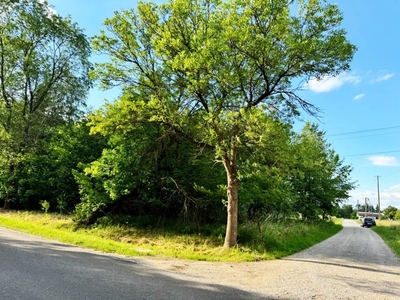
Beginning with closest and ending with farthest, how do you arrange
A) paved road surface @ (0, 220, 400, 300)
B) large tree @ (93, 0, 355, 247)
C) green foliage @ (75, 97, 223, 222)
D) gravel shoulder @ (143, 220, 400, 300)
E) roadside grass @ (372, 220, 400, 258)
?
1. paved road surface @ (0, 220, 400, 300)
2. gravel shoulder @ (143, 220, 400, 300)
3. large tree @ (93, 0, 355, 247)
4. green foliage @ (75, 97, 223, 222)
5. roadside grass @ (372, 220, 400, 258)

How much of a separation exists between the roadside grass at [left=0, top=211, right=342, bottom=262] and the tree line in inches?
30.2

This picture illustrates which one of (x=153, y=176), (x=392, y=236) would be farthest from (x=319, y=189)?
(x=153, y=176)

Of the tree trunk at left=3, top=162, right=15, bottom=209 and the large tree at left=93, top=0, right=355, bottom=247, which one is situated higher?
the large tree at left=93, top=0, right=355, bottom=247

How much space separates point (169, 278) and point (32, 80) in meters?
22.9

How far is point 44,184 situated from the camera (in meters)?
21.3

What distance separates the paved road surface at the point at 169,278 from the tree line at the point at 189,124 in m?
3.45

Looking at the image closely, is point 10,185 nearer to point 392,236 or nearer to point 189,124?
point 189,124

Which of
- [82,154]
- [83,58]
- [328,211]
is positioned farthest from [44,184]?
[328,211]

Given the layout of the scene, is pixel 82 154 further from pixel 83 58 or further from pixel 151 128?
pixel 83 58

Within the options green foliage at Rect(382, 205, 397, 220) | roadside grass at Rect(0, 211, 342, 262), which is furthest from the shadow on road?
green foliage at Rect(382, 205, 397, 220)

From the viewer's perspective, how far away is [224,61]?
10.8 metres

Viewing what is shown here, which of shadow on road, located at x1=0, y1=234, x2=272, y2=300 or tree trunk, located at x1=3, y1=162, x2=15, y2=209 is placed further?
tree trunk, located at x1=3, y1=162, x2=15, y2=209

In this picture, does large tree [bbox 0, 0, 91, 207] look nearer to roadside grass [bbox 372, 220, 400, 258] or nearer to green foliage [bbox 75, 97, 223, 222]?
green foliage [bbox 75, 97, 223, 222]

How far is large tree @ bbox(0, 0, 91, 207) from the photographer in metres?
21.9
